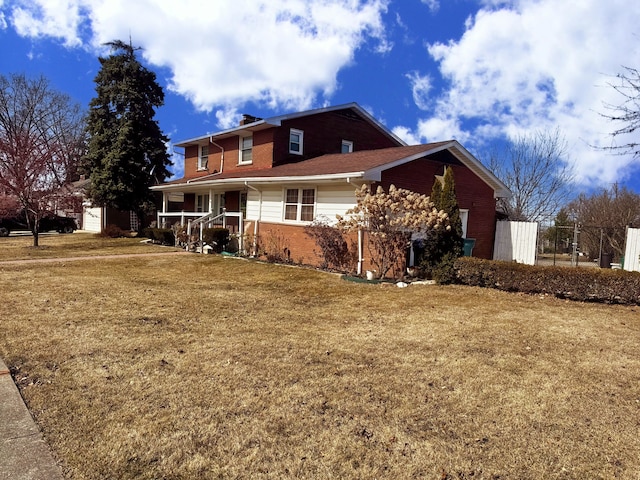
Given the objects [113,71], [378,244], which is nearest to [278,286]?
[378,244]

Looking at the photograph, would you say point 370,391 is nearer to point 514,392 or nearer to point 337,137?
point 514,392

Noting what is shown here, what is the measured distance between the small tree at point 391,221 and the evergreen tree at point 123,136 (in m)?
21.1

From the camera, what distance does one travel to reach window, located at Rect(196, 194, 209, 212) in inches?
889

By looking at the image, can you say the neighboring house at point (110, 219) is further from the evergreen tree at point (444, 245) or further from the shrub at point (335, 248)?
the evergreen tree at point (444, 245)

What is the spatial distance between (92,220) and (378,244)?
32.2 metres

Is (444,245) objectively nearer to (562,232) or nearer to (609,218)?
(609,218)

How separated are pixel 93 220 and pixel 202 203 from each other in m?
18.1

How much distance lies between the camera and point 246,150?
20.7 meters

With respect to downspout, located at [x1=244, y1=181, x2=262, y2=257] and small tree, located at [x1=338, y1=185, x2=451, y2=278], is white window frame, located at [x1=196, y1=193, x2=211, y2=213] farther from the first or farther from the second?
small tree, located at [x1=338, y1=185, x2=451, y2=278]

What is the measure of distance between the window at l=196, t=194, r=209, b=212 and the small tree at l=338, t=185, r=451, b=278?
1265 cm

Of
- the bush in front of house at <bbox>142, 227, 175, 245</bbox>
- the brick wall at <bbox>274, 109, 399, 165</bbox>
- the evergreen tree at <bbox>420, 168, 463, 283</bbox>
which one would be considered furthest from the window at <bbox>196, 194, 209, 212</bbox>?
the evergreen tree at <bbox>420, 168, 463, 283</bbox>

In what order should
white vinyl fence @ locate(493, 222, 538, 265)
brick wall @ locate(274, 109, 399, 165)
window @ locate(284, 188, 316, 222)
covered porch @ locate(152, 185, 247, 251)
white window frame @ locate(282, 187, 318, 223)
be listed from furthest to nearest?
brick wall @ locate(274, 109, 399, 165) → covered porch @ locate(152, 185, 247, 251) → white vinyl fence @ locate(493, 222, 538, 265) → window @ locate(284, 188, 316, 222) → white window frame @ locate(282, 187, 318, 223)

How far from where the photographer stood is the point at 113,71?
Answer: 28.3 metres

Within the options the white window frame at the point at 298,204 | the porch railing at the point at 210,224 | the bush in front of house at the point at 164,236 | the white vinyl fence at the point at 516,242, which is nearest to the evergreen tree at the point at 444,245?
the white window frame at the point at 298,204
